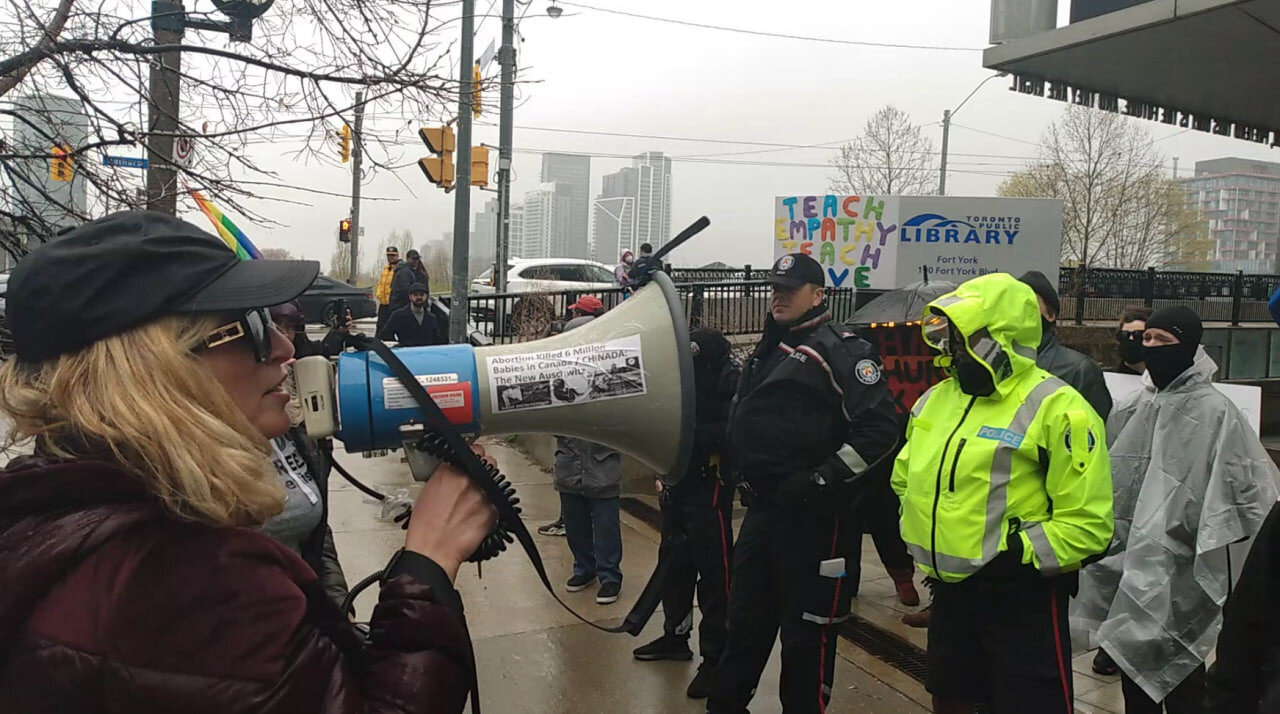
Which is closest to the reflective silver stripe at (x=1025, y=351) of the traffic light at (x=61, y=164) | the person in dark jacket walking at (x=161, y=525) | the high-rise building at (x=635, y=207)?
the person in dark jacket walking at (x=161, y=525)

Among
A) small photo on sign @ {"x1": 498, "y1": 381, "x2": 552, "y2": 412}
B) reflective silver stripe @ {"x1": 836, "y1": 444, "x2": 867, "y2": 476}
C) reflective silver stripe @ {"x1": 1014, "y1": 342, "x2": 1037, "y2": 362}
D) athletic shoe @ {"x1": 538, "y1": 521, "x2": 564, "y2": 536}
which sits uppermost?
reflective silver stripe @ {"x1": 1014, "y1": 342, "x2": 1037, "y2": 362}

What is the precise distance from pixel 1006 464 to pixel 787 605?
1089mm

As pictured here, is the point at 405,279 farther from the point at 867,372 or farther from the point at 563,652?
the point at 867,372

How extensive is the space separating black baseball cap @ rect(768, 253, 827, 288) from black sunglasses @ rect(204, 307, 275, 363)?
2.54 m

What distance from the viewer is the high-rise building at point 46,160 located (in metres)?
3.75

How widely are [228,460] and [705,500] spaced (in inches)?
134

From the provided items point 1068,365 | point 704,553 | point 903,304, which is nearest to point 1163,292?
point 903,304

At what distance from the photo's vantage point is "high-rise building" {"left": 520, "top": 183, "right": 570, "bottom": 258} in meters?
42.3

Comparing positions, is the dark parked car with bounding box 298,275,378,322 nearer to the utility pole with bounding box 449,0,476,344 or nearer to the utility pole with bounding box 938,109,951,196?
the utility pole with bounding box 449,0,476,344

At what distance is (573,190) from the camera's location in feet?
133

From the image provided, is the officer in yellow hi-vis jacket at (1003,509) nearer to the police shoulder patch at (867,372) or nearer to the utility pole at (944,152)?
the police shoulder patch at (867,372)

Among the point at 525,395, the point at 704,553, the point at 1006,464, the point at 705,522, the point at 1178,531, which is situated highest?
the point at 525,395

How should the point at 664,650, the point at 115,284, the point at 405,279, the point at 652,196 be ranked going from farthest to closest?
the point at 652,196, the point at 405,279, the point at 664,650, the point at 115,284

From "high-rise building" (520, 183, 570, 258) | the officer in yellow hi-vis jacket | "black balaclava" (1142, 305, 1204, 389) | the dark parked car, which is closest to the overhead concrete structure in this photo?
"black balaclava" (1142, 305, 1204, 389)
